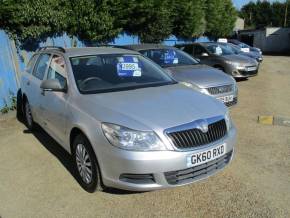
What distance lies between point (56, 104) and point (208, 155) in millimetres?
2151

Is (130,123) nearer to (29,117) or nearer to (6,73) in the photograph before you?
A: (29,117)

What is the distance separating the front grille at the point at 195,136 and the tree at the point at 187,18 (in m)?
15.9

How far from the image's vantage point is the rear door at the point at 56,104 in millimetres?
4492

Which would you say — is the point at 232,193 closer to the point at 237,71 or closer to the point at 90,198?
the point at 90,198

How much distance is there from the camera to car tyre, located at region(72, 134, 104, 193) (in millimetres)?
3812

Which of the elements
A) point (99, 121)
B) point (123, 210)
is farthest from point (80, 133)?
point (123, 210)

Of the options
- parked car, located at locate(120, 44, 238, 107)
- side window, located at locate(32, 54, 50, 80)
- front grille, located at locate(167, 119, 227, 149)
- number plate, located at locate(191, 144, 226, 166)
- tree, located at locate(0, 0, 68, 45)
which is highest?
tree, located at locate(0, 0, 68, 45)

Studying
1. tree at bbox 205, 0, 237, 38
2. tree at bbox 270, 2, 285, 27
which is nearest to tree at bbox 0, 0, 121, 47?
tree at bbox 205, 0, 237, 38

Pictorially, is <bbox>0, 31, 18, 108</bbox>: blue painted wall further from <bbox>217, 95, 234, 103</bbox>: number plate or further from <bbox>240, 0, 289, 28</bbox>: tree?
<bbox>240, 0, 289, 28</bbox>: tree

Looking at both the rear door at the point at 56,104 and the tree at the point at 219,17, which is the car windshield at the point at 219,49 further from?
the tree at the point at 219,17

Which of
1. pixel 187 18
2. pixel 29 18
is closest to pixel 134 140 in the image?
pixel 29 18

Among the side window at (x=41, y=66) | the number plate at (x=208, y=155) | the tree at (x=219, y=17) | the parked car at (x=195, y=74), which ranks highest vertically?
the side window at (x=41, y=66)

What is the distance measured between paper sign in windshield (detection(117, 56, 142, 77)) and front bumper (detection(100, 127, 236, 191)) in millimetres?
1591

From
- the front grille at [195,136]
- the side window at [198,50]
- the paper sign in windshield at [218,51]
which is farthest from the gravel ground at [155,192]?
the side window at [198,50]
